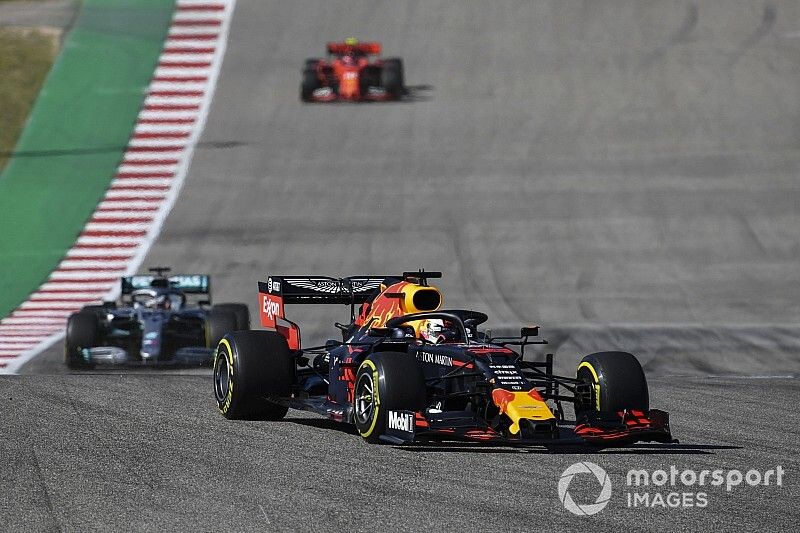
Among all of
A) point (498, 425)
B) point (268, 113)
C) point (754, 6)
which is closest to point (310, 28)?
point (268, 113)

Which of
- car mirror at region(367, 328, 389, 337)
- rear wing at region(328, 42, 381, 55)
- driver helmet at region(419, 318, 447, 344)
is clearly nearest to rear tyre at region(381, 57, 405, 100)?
rear wing at region(328, 42, 381, 55)

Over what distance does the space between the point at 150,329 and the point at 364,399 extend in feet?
25.9

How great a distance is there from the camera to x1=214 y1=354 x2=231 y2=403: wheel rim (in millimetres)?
A: 14398

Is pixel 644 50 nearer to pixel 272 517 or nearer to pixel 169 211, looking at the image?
pixel 169 211

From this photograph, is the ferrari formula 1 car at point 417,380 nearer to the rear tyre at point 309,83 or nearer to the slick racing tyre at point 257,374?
the slick racing tyre at point 257,374

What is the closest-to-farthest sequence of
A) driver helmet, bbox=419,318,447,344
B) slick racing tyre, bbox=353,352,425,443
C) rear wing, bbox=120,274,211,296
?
slick racing tyre, bbox=353,352,425,443
driver helmet, bbox=419,318,447,344
rear wing, bbox=120,274,211,296

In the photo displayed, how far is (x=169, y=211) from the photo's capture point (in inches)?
1148

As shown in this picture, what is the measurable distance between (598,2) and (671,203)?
14.8 m

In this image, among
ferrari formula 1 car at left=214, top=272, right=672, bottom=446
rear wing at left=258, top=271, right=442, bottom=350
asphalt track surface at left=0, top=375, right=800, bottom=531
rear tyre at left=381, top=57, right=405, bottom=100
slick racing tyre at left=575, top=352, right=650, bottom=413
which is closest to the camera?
asphalt track surface at left=0, top=375, right=800, bottom=531

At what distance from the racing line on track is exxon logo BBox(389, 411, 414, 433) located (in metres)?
8.80

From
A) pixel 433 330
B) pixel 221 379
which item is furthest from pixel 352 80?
pixel 433 330

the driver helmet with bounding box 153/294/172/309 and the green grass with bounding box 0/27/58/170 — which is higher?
the green grass with bounding box 0/27/58/170

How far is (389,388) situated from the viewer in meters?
12.0

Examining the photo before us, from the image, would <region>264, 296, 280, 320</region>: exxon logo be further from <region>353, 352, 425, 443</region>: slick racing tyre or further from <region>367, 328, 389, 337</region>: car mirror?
<region>353, 352, 425, 443</region>: slick racing tyre
